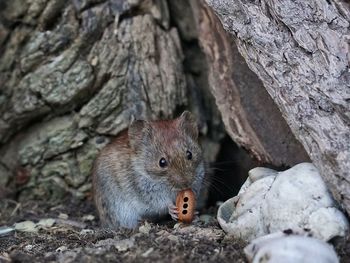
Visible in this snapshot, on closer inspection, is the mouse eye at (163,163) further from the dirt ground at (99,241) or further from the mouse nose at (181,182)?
the dirt ground at (99,241)

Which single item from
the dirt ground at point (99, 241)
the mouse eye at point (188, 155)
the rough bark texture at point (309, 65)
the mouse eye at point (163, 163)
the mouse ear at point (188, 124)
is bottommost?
the dirt ground at point (99, 241)

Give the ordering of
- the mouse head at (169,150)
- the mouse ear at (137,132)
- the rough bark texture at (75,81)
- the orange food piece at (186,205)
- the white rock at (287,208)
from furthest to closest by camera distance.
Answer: the rough bark texture at (75,81)
the mouse ear at (137,132)
the mouse head at (169,150)
the orange food piece at (186,205)
the white rock at (287,208)

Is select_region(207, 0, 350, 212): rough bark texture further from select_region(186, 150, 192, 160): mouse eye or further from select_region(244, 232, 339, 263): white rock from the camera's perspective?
select_region(186, 150, 192, 160): mouse eye

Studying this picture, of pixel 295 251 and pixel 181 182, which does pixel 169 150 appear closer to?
pixel 181 182

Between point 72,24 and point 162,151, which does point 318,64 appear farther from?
point 72,24

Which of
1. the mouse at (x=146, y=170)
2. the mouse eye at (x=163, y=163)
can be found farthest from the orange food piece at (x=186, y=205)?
the mouse eye at (x=163, y=163)

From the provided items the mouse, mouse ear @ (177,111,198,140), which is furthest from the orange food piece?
mouse ear @ (177,111,198,140)
